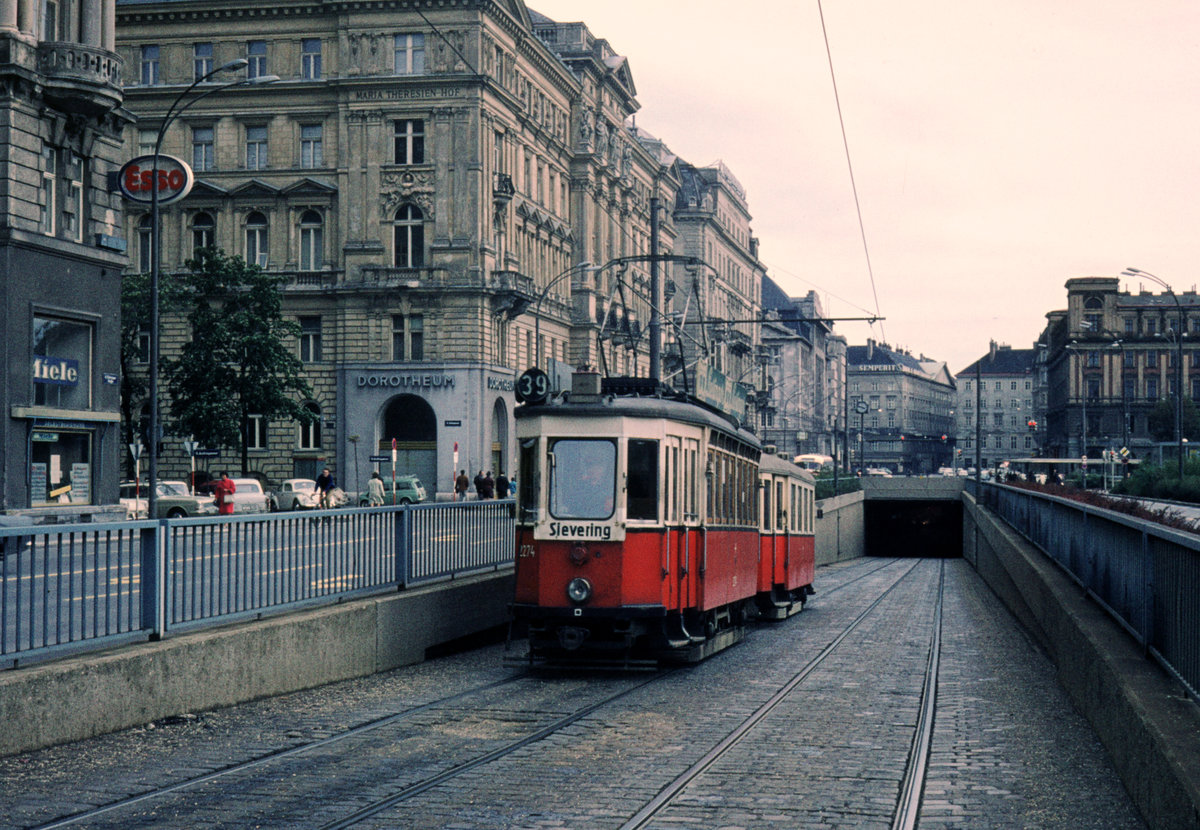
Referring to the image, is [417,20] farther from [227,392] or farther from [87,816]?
[87,816]

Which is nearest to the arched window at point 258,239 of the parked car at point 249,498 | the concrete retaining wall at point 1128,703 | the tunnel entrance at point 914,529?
the parked car at point 249,498

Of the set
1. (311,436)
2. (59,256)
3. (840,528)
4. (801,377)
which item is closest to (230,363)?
(311,436)

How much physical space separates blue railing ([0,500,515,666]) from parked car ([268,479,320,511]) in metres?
33.4

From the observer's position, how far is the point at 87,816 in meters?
7.60

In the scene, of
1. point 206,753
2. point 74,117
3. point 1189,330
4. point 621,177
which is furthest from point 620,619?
point 1189,330

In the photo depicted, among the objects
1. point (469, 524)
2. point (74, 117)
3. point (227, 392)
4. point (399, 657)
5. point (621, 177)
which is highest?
point (621, 177)

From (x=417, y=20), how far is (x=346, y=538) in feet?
148

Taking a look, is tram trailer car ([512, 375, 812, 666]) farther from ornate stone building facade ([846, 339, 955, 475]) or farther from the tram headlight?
ornate stone building facade ([846, 339, 955, 475])

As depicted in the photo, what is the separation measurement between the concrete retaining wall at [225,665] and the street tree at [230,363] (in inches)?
1316

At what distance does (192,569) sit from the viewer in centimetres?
1115

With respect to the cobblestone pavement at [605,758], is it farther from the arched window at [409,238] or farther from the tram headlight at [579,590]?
the arched window at [409,238]

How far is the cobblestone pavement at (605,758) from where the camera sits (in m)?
7.86

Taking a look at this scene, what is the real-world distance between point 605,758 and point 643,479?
193 inches

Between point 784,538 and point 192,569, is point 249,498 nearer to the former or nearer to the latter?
point 784,538
